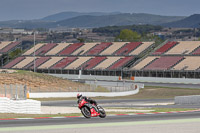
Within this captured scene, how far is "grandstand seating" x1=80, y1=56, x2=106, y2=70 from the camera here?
4425 inches

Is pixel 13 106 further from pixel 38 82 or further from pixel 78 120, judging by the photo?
pixel 38 82

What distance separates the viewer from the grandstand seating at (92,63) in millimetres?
112406

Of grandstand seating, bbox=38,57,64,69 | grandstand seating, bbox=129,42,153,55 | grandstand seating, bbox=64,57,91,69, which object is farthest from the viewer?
grandstand seating, bbox=38,57,64,69

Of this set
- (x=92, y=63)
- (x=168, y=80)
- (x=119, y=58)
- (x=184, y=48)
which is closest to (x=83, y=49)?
(x=92, y=63)

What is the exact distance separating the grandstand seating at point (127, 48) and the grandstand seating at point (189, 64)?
66.1 feet

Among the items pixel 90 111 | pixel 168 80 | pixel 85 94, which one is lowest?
pixel 168 80

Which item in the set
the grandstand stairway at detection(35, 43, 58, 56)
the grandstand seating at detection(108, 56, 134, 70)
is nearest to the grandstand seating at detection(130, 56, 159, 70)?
the grandstand seating at detection(108, 56, 134, 70)

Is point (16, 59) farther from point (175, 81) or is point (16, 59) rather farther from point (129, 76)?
point (175, 81)

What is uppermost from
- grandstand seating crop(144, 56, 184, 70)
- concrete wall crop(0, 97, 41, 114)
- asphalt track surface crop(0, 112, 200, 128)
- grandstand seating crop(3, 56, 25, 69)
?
asphalt track surface crop(0, 112, 200, 128)

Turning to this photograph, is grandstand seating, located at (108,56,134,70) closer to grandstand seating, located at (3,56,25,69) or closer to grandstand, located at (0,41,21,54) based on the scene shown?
grandstand seating, located at (3,56,25,69)

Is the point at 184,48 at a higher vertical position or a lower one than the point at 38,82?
higher

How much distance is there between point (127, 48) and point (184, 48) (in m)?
16.6

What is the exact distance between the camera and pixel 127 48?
11988cm

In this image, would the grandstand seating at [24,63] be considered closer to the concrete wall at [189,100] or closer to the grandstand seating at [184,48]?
the grandstand seating at [184,48]
